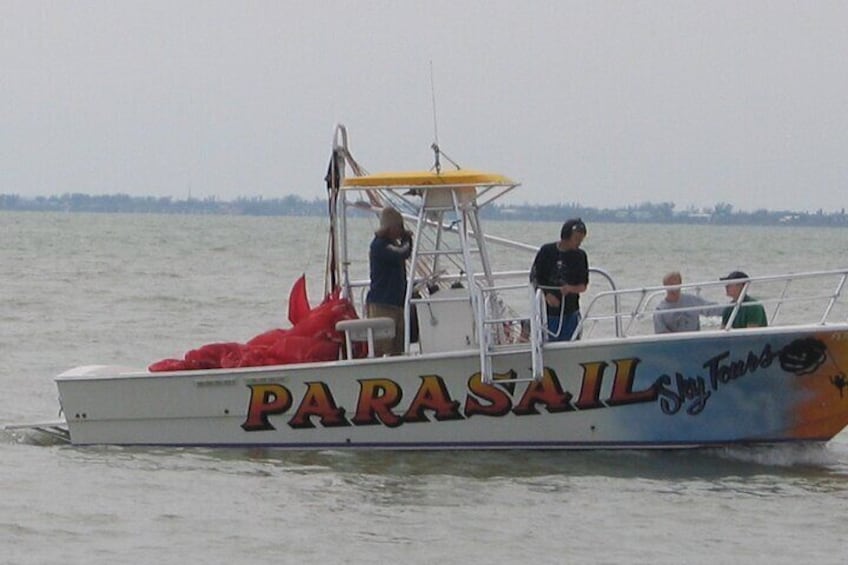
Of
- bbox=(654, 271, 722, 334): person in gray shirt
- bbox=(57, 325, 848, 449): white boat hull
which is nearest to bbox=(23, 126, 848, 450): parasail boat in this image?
bbox=(57, 325, 848, 449): white boat hull

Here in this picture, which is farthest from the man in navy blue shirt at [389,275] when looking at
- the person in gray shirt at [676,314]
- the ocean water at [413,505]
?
the person in gray shirt at [676,314]

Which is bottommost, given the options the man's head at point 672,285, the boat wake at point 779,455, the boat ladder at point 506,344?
the boat wake at point 779,455

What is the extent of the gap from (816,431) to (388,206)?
385 cm

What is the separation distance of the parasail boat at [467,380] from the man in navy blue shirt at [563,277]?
0.20 meters

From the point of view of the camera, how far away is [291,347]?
45.3 ft

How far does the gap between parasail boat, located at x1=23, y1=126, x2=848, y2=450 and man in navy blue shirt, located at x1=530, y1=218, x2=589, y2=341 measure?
7.9 inches

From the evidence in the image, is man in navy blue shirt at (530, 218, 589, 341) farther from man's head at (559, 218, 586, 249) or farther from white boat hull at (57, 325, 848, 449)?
white boat hull at (57, 325, 848, 449)

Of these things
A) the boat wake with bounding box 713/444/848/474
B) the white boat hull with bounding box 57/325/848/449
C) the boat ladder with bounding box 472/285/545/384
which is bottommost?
the boat wake with bounding box 713/444/848/474

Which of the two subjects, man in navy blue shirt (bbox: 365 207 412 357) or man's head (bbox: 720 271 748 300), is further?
man in navy blue shirt (bbox: 365 207 412 357)

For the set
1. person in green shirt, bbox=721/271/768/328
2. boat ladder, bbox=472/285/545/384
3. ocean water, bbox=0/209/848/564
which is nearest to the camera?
ocean water, bbox=0/209/848/564

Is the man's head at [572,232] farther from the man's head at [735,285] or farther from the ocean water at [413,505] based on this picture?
the ocean water at [413,505]

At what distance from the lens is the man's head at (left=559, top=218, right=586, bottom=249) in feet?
43.7

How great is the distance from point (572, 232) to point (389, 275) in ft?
5.01

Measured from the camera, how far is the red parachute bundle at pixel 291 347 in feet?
45.2
